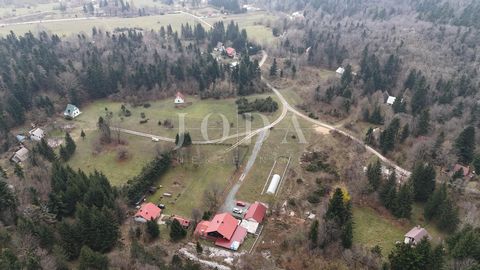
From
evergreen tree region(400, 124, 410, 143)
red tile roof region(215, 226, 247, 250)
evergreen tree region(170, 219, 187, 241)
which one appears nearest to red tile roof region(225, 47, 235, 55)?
evergreen tree region(400, 124, 410, 143)

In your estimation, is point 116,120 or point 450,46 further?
point 450,46

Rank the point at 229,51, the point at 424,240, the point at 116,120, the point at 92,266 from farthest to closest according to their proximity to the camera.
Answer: the point at 229,51, the point at 116,120, the point at 424,240, the point at 92,266

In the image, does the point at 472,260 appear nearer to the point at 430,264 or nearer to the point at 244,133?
the point at 430,264

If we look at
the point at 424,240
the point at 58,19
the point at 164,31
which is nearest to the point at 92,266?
the point at 424,240

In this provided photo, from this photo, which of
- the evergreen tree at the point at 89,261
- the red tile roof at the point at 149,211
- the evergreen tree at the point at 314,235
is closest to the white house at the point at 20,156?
the red tile roof at the point at 149,211

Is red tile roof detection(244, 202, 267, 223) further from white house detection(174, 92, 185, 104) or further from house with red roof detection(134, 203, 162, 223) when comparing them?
white house detection(174, 92, 185, 104)
